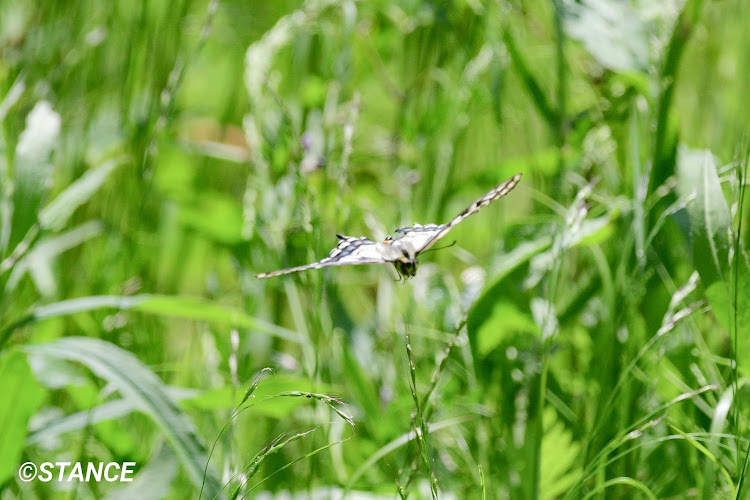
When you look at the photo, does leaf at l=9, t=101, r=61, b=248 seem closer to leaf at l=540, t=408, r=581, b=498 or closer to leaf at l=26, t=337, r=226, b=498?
leaf at l=26, t=337, r=226, b=498

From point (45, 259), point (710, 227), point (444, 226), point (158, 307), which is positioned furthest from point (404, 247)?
point (45, 259)

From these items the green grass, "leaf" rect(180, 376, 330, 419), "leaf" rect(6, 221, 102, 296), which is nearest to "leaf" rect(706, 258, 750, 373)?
Answer: the green grass

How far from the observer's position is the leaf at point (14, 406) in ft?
2.29

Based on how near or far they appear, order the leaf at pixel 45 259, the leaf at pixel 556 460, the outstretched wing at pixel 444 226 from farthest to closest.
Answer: the leaf at pixel 45 259
the leaf at pixel 556 460
the outstretched wing at pixel 444 226

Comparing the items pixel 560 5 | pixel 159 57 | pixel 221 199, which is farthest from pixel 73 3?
pixel 560 5

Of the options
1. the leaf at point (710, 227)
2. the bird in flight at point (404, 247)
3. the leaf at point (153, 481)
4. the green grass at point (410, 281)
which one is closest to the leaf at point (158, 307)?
the green grass at point (410, 281)

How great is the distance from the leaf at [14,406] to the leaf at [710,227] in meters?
0.59

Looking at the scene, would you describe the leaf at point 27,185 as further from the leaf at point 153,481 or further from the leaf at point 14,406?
the leaf at point 153,481

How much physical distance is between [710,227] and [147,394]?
1.59 ft

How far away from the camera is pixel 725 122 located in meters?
1.18

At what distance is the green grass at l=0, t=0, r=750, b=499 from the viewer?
676 millimetres

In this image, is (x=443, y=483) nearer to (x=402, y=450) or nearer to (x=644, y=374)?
(x=402, y=450)

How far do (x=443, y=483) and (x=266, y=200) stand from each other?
1.43 ft

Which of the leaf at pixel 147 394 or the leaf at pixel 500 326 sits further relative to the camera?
the leaf at pixel 500 326
